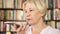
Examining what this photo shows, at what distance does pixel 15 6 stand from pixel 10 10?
4.4 inches

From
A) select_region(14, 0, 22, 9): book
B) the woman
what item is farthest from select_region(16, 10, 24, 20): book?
the woman

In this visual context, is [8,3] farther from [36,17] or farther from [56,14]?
[36,17]

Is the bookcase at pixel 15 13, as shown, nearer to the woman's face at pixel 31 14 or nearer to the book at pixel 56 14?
the book at pixel 56 14

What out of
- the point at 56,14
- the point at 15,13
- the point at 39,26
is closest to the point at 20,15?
A: the point at 15,13

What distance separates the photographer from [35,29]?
1.30 meters

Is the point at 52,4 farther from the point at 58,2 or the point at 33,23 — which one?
the point at 33,23

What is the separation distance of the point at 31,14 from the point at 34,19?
0.17 feet

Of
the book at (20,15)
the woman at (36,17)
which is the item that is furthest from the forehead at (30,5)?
the book at (20,15)

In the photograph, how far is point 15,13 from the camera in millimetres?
2414

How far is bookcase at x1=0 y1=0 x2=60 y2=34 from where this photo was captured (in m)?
2.38

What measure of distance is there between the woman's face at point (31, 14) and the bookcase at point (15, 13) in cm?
111

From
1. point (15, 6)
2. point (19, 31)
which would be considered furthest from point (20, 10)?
point (19, 31)

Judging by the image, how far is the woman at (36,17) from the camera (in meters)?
1.26

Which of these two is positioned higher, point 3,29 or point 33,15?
point 33,15
